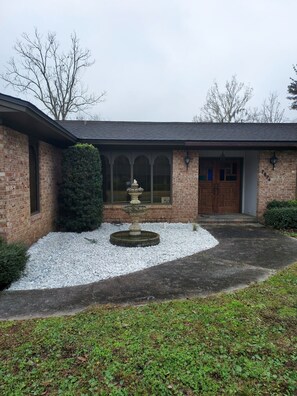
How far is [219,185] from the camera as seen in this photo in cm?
1152

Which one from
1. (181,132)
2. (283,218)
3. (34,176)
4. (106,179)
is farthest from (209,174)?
(34,176)

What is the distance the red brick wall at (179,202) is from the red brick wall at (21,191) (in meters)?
2.72

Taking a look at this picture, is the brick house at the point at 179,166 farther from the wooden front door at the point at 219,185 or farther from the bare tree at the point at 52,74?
the bare tree at the point at 52,74

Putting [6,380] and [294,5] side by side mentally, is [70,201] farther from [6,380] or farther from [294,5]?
[294,5]

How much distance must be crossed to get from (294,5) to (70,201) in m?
9.03

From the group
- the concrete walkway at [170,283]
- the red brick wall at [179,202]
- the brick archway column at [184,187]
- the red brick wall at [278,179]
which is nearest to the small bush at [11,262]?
the concrete walkway at [170,283]

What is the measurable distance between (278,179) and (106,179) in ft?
20.6

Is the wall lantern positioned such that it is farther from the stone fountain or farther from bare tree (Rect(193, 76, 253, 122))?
bare tree (Rect(193, 76, 253, 122))

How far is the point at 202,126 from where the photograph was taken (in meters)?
11.8

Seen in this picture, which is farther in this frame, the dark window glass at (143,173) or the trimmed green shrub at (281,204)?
the dark window glass at (143,173)

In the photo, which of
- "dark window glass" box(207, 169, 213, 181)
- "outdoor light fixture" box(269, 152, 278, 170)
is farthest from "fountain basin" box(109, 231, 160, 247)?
"outdoor light fixture" box(269, 152, 278, 170)

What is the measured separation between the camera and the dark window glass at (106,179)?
10.0m

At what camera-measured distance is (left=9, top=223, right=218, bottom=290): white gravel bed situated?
4.51 m

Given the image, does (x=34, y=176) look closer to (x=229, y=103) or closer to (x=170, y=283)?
(x=170, y=283)
